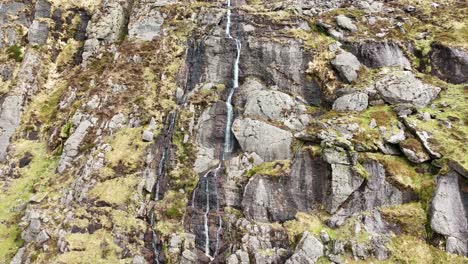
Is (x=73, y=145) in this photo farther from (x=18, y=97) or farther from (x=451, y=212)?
(x=451, y=212)

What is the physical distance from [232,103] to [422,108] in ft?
47.1

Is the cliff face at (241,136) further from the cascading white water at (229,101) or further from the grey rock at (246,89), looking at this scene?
the grey rock at (246,89)

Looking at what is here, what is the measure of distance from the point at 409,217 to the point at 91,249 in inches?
740

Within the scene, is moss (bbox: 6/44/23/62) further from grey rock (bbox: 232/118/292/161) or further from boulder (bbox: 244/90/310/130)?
grey rock (bbox: 232/118/292/161)

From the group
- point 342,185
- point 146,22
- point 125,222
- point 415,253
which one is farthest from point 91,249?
point 146,22

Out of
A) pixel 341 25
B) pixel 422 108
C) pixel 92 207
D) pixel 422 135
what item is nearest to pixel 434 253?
pixel 422 135

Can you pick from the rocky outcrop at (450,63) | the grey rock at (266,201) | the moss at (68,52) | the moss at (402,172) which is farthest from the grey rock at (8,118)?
the rocky outcrop at (450,63)

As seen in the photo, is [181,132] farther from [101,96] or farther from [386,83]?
[386,83]

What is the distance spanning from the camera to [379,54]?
31156 millimetres

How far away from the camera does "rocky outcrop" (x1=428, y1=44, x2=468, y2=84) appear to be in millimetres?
28641

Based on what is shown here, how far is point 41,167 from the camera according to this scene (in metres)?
31.4

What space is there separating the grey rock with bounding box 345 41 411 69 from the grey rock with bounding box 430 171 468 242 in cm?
1312

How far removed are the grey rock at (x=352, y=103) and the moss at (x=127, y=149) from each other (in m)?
15.3

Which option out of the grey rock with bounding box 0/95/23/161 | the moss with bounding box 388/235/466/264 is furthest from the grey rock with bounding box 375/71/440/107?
the grey rock with bounding box 0/95/23/161
